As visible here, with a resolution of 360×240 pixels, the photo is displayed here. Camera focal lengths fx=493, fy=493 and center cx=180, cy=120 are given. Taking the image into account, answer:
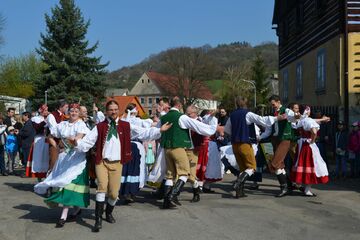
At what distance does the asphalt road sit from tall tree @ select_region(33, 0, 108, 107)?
101ft

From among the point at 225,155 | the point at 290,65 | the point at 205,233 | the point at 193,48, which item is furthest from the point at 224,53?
the point at 205,233

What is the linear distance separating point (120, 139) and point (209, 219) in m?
1.91

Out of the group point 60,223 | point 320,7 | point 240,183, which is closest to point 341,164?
point 240,183

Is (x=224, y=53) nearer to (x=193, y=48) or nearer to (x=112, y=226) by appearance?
(x=193, y=48)

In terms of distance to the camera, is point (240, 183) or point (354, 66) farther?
point (354, 66)

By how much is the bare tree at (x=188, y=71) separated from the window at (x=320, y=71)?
46616mm

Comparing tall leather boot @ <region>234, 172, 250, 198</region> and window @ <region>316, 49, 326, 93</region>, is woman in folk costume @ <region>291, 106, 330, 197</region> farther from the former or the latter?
window @ <region>316, 49, 326, 93</region>

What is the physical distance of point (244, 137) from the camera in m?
9.66

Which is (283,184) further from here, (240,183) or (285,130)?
(285,130)

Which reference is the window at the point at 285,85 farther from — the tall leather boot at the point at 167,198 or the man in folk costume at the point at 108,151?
the man in folk costume at the point at 108,151

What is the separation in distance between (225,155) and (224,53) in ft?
240

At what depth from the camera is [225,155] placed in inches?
463

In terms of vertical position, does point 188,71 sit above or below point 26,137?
above

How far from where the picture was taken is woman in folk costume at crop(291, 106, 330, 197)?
9.95m
